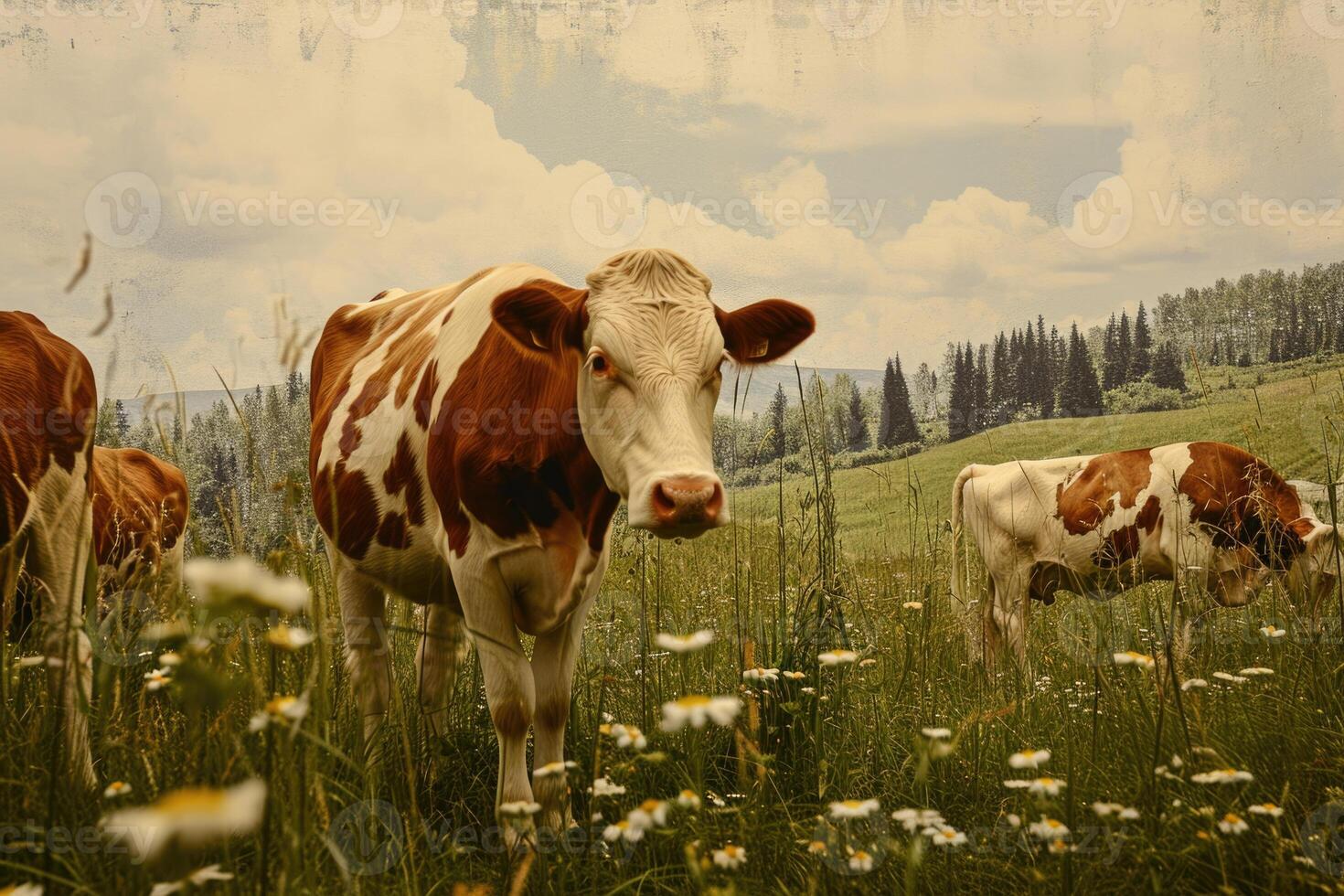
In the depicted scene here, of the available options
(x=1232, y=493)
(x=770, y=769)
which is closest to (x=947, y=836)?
(x=770, y=769)

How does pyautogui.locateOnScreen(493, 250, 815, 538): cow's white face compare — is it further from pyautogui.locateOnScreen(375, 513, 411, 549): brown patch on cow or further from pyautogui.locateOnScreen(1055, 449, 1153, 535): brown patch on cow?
pyautogui.locateOnScreen(1055, 449, 1153, 535): brown patch on cow

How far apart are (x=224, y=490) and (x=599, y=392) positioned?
133 centimetres

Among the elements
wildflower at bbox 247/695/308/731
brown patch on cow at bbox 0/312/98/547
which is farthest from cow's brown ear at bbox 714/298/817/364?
brown patch on cow at bbox 0/312/98/547

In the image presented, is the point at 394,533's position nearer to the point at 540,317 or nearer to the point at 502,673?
the point at 502,673

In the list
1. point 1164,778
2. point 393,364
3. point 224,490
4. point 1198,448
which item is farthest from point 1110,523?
→ point 224,490

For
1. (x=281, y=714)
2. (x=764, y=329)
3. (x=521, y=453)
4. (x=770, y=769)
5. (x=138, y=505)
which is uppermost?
(x=764, y=329)

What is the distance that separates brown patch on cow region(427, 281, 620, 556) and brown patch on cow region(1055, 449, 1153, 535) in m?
6.30

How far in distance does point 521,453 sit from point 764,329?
3.36 ft

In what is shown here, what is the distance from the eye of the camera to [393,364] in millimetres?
4410

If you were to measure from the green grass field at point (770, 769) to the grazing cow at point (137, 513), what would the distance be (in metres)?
1.94

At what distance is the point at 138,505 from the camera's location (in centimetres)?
643

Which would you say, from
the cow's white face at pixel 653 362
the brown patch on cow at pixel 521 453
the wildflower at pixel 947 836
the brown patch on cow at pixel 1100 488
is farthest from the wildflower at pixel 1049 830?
the brown patch on cow at pixel 1100 488

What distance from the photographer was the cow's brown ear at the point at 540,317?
3.32m

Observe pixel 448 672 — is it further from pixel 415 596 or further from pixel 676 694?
pixel 676 694
